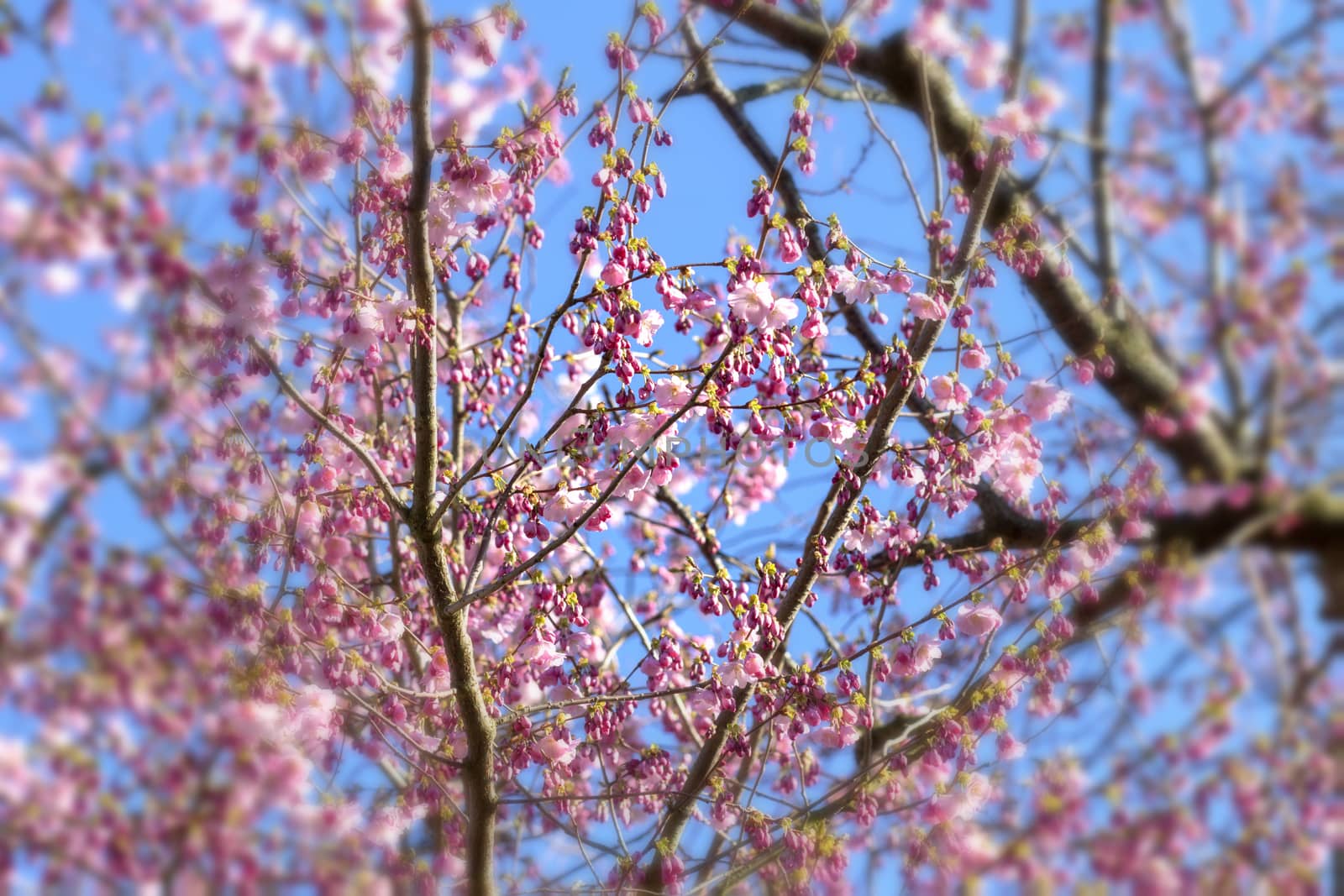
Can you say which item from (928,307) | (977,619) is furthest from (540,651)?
(928,307)

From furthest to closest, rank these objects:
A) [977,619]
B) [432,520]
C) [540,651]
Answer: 1. [977,619]
2. [540,651]
3. [432,520]

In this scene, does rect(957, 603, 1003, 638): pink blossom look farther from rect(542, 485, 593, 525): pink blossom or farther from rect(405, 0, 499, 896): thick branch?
rect(405, 0, 499, 896): thick branch

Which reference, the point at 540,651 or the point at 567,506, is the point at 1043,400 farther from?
the point at 540,651

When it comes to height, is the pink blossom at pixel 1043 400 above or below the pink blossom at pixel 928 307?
below

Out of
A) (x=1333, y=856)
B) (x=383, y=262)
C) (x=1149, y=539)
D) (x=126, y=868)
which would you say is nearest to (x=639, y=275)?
(x=383, y=262)

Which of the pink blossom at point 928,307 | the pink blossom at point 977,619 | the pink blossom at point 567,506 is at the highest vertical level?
the pink blossom at point 928,307

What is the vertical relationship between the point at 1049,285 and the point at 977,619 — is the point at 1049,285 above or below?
above

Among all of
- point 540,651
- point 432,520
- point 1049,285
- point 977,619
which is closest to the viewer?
point 432,520

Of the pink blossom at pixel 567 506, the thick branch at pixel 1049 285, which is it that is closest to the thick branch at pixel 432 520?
the pink blossom at pixel 567 506

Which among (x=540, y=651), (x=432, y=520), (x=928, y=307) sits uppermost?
(x=928, y=307)

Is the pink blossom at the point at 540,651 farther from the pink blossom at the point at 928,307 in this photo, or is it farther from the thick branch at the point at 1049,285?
the thick branch at the point at 1049,285

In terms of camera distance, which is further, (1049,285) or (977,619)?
(1049,285)

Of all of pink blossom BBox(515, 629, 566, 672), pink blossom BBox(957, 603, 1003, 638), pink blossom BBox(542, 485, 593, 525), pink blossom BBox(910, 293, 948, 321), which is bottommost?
pink blossom BBox(957, 603, 1003, 638)

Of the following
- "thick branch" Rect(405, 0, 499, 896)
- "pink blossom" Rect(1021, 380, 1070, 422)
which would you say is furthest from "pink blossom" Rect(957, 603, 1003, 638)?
"thick branch" Rect(405, 0, 499, 896)
